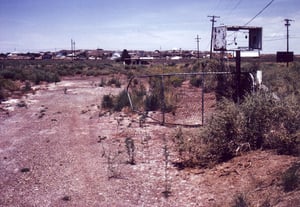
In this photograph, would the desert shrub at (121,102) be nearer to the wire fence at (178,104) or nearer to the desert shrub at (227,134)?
the wire fence at (178,104)

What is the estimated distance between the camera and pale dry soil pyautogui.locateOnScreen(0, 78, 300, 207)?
7.95 m

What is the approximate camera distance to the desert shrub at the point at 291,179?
6.67 m

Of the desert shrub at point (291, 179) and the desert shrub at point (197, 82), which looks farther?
the desert shrub at point (197, 82)

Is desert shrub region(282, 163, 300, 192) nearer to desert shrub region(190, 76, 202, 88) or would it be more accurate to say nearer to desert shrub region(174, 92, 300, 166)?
desert shrub region(174, 92, 300, 166)

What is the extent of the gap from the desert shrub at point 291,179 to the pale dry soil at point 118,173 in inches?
5.1

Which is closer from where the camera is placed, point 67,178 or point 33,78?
point 67,178

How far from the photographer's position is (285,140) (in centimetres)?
887

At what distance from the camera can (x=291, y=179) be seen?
6.78m

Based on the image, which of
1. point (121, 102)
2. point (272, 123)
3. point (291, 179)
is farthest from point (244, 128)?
point (121, 102)

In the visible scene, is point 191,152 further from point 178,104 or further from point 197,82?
point 197,82

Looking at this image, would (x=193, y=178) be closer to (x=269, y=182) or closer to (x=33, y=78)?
(x=269, y=182)

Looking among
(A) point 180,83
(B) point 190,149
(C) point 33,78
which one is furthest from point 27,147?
(C) point 33,78

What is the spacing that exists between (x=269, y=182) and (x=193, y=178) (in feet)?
7.15

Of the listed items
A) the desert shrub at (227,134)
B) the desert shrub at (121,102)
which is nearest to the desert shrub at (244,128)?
the desert shrub at (227,134)
